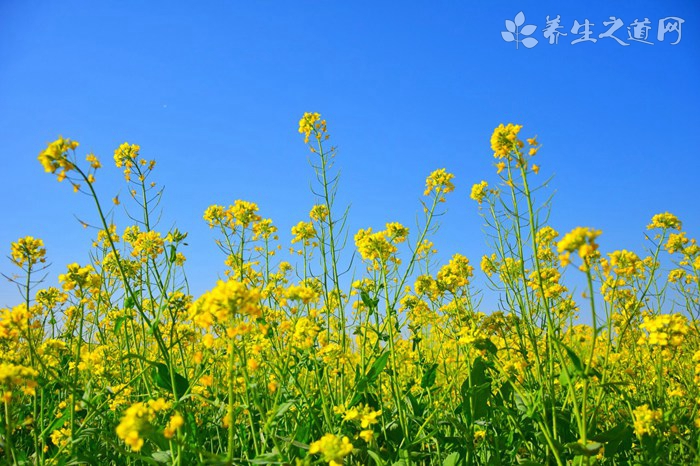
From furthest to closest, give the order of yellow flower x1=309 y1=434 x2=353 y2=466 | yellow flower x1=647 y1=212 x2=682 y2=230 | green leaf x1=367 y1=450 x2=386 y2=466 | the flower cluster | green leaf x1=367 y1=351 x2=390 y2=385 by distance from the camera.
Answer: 1. yellow flower x1=647 y1=212 x2=682 y2=230
2. green leaf x1=367 y1=351 x2=390 y2=385
3. green leaf x1=367 y1=450 x2=386 y2=466
4. yellow flower x1=309 y1=434 x2=353 y2=466
5. the flower cluster

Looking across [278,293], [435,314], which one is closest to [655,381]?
[435,314]

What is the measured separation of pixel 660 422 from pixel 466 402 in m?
0.87

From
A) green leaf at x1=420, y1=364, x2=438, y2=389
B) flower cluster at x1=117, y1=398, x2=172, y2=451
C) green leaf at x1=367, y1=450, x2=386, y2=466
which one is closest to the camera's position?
flower cluster at x1=117, y1=398, x2=172, y2=451

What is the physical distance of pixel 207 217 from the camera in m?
3.60

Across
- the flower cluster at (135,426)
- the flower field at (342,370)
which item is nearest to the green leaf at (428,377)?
the flower field at (342,370)

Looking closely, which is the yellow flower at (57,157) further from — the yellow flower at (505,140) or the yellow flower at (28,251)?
the yellow flower at (505,140)

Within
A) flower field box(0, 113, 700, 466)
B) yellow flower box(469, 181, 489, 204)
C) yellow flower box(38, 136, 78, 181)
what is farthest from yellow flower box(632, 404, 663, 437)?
yellow flower box(38, 136, 78, 181)

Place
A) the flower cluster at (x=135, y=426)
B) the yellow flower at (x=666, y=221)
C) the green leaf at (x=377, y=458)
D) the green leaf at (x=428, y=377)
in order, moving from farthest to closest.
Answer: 1. the yellow flower at (x=666, y=221)
2. the green leaf at (x=428, y=377)
3. the green leaf at (x=377, y=458)
4. the flower cluster at (x=135, y=426)

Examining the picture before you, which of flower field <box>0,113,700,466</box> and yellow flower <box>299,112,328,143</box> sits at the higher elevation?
yellow flower <box>299,112,328,143</box>

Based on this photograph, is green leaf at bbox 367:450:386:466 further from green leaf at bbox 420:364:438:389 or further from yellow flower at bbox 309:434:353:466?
green leaf at bbox 420:364:438:389

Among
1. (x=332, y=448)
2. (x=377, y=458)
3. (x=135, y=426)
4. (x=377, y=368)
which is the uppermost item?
(x=377, y=368)

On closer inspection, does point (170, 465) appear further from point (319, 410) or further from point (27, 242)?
point (27, 242)

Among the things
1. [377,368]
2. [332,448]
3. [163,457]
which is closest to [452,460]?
[377,368]

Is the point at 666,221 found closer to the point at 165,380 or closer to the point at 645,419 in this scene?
the point at 645,419
